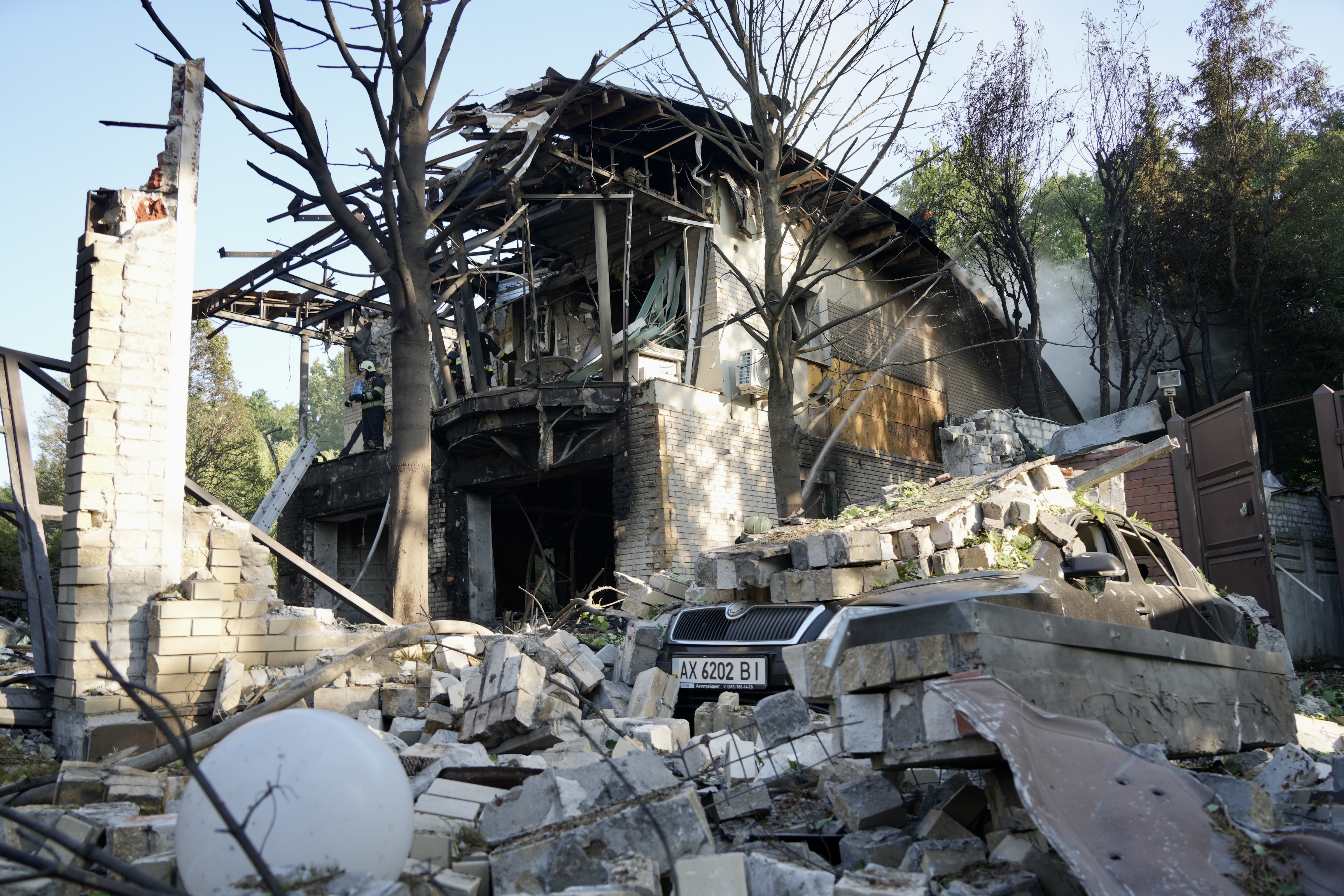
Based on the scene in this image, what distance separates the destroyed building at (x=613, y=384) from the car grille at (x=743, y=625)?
5.16m

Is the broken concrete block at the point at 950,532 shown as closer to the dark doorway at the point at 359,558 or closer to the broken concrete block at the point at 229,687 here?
the broken concrete block at the point at 229,687

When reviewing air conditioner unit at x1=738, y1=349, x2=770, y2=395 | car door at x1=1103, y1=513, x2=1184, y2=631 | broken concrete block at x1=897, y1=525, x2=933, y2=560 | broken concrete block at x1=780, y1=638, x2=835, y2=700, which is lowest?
broken concrete block at x1=780, y1=638, x2=835, y2=700

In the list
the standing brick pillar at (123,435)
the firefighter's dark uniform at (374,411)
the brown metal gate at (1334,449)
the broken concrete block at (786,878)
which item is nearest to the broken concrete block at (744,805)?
the broken concrete block at (786,878)

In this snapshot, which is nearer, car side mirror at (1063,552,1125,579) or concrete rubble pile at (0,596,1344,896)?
concrete rubble pile at (0,596,1344,896)

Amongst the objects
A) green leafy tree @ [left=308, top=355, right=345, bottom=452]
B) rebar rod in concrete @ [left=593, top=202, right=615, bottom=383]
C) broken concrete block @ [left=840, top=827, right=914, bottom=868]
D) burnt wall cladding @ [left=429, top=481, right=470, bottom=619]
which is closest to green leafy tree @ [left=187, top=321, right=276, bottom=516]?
burnt wall cladding @ [left=429, top=481, right=470, bottom=619]

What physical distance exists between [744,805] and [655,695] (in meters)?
2.06

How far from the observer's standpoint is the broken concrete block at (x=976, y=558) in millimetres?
7105

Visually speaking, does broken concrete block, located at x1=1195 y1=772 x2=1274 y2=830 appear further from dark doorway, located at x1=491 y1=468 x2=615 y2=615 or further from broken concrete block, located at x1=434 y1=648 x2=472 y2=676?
dark doorway, located at x1=491 y1=468 x2=615 y2=615

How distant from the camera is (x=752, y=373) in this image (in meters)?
13.4

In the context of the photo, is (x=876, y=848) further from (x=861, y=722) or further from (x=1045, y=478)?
(x=1045, y=478)

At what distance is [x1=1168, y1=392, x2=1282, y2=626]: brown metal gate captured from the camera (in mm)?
10289

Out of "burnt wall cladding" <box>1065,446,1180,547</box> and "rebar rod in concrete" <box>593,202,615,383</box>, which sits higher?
"rebar rod in concrete" <box>593,202,615,383</box>

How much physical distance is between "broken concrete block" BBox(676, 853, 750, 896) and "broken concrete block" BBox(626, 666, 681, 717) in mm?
2896

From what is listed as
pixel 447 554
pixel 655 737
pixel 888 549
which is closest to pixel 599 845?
pixel 655 737
